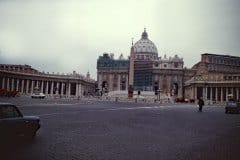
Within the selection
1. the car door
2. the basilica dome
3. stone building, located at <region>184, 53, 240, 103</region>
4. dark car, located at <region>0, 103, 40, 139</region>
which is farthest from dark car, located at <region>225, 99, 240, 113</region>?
the basilica dome

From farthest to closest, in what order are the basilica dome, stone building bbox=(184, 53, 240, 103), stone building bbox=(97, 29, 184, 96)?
1. the basilica dome
2. stone building bbox=(97, 29, 184, 96)
3. stone building bbox=(184, 53, 240, 103)

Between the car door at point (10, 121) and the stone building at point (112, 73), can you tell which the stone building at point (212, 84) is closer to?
the stone building at point (112, 73)

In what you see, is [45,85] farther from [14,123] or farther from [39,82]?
[14,123]

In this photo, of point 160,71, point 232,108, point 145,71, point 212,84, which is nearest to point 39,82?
point 145,71

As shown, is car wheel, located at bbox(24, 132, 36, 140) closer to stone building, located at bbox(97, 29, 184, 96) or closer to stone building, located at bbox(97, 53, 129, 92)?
stone building, located at bbox(97, 29, 184, 96)

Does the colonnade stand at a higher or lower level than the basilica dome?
lower

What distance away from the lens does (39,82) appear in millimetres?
127812

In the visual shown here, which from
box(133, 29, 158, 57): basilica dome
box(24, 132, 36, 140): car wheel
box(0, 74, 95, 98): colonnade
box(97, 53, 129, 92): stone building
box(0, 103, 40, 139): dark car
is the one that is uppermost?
box(133, 29, 158, 57): basilica dome

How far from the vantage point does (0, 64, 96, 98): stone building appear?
113m

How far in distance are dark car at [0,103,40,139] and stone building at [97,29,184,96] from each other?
5137 inches

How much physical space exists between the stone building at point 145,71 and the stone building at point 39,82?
11.6 m

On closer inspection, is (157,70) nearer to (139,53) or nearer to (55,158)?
(139,53)

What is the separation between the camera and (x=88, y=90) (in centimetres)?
16012

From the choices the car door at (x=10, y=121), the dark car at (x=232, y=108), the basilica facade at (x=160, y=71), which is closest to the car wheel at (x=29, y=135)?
the car door at (x=10, y=121)
